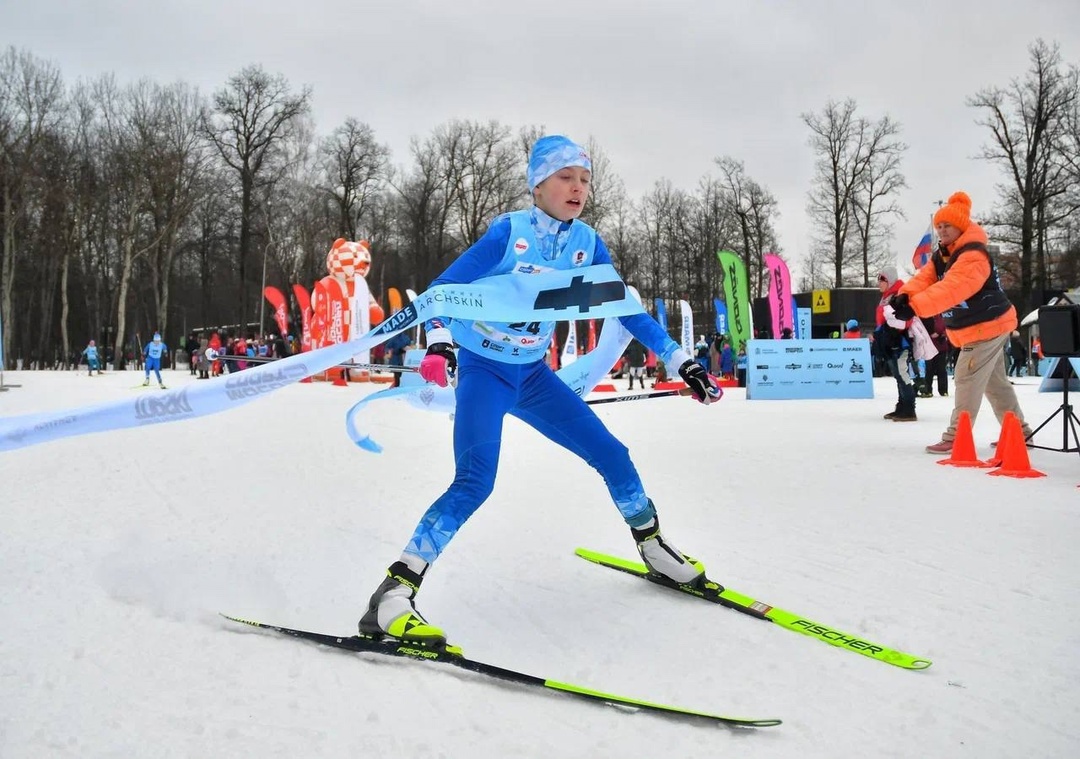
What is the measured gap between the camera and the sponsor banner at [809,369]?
52.1 ft

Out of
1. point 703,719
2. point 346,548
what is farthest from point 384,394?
point 703,719

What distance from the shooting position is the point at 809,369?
52.5 feet

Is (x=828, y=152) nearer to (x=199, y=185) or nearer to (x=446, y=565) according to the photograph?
(x=199, y=185)

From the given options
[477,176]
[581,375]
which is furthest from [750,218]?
[581,375]

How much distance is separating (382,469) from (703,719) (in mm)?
5130

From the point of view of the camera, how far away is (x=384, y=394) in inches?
182

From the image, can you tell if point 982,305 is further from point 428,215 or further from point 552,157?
point 428,215

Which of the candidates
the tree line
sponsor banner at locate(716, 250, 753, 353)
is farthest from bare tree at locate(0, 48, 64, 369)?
sponsor banner at locate(716, 250, 753, 353)

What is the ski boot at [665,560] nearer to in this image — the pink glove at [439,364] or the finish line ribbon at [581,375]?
the pink glove at [439,364]

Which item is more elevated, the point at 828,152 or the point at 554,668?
the point at 828,152

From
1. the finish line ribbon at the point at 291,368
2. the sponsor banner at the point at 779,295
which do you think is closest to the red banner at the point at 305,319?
the sponsor banner at the point at 779,295

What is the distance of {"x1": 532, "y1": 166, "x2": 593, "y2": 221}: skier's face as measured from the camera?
323cm

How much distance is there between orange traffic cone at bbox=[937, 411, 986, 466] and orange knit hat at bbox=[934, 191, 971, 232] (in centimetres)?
176

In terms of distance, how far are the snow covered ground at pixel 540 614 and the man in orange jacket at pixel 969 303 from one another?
863 millimetres
